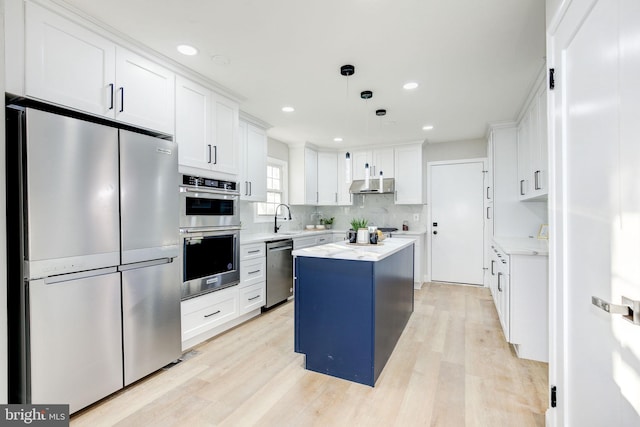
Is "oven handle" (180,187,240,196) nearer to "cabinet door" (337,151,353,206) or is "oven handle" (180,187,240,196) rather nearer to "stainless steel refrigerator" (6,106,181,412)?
"stainless steel refrigerator" (6,106,181,412)

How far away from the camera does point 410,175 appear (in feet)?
16.8

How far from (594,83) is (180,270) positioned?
2.75 m

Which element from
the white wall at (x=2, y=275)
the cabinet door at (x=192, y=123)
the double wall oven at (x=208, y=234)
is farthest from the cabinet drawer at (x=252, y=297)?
the white wall at (x=2, y=275)

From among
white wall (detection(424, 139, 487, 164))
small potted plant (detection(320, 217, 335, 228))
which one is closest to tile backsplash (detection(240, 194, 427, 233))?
small potted plant (detection(320, 217, 335, 228))

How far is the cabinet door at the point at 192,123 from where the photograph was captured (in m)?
2.59

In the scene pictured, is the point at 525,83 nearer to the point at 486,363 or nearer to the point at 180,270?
the point at 486,363

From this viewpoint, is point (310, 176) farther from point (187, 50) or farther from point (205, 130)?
point (187, 50)

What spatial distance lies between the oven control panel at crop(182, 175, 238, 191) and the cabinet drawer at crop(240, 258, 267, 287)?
0.85 meters

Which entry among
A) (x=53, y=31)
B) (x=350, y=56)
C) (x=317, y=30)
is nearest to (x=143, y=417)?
(x=53, y=31)

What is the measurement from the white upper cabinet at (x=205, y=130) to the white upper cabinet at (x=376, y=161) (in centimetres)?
268

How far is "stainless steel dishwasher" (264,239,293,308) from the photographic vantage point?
3777 mm

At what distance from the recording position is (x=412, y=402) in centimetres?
195

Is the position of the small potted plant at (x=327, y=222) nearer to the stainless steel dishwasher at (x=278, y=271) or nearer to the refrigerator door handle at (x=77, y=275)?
the stainless steel dishwasher at (x=278, y=271)

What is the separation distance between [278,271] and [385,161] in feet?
9.03
